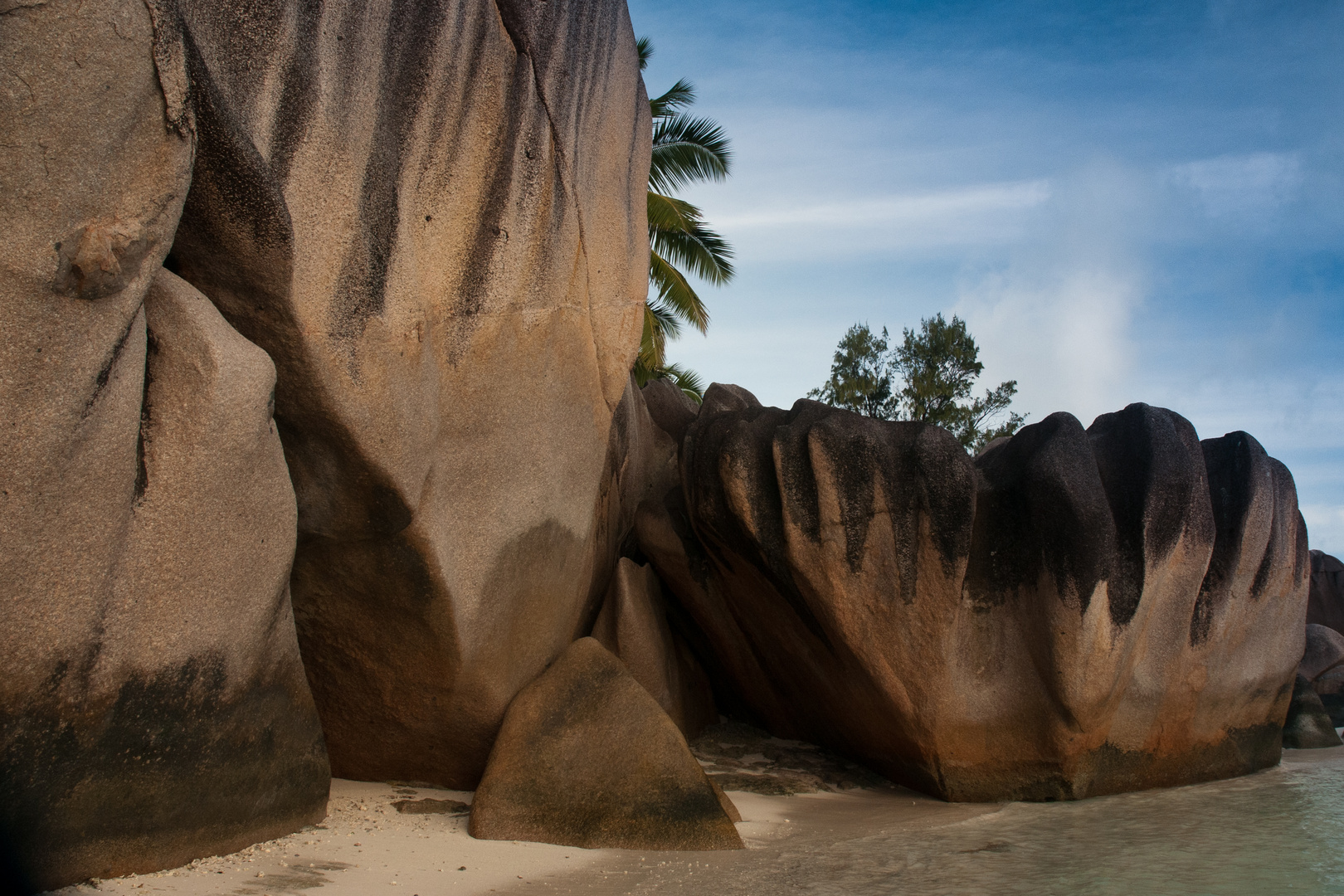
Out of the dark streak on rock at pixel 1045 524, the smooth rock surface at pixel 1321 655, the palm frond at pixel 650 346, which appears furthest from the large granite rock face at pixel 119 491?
the palm frond at pixel 650 346

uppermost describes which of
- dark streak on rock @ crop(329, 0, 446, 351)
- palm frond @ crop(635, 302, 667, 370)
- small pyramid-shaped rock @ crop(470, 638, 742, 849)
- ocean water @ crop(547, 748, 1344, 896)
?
palm frond @ crop(635, 302, 667, 370)

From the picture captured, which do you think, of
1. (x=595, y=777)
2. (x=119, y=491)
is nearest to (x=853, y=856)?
(x=595, y=777)

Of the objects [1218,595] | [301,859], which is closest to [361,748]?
[301,859]

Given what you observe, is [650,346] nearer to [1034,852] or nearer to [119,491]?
[1034,852]

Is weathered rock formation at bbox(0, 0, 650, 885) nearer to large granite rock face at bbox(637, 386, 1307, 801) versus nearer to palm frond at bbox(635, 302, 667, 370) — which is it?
large granite rock face at bbox(637, 386, 1307, 801)

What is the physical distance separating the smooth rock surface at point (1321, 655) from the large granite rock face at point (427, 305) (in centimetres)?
768

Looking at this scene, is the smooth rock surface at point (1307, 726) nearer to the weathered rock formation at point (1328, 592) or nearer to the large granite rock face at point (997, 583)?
the large granite rock face at point (997, 583)

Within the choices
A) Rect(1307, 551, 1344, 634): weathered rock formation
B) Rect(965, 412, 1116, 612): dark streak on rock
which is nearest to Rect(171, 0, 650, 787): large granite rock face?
Rect(965, 412, 1116, 612): dark streak on rock

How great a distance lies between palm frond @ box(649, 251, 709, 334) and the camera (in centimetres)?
1433

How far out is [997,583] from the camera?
213 inches

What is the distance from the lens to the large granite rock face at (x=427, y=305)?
3.51 meters

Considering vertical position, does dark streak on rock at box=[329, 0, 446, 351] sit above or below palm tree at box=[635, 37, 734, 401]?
below

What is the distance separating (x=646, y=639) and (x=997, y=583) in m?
2.06

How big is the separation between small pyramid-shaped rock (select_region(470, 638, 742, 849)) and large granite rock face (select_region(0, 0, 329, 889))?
1058 mm
